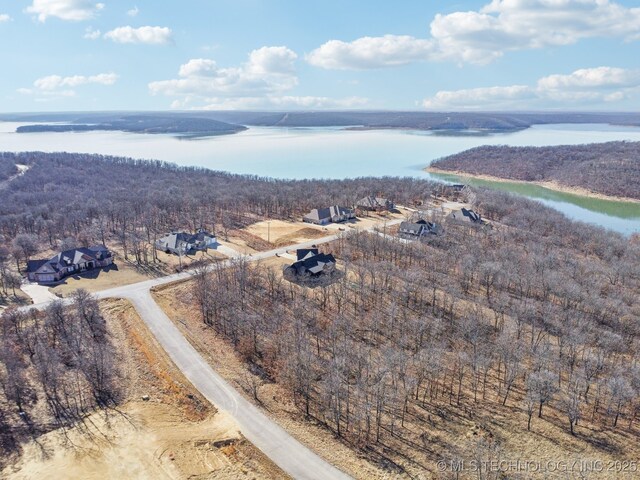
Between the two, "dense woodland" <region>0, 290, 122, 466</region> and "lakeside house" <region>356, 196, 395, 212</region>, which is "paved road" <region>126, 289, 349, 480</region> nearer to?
"dense woodland" <region>0, 290, 122, 466</region>

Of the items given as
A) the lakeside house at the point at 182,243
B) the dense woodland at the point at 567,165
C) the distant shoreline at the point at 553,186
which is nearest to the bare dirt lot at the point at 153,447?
the lakeside house at the point at 182,243

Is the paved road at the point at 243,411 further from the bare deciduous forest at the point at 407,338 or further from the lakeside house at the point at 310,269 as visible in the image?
the lakeside house at the point at 310,269

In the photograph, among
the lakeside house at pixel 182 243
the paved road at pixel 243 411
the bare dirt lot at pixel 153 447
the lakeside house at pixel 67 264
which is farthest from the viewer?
the lakeside house at pixel 182 243

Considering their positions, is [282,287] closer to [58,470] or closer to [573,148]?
[58,470]

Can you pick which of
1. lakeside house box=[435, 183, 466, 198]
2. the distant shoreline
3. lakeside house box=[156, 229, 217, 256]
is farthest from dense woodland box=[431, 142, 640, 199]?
lakeside house box=[156, 229, 217, 256]

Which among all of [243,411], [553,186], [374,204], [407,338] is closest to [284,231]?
[374,204]
